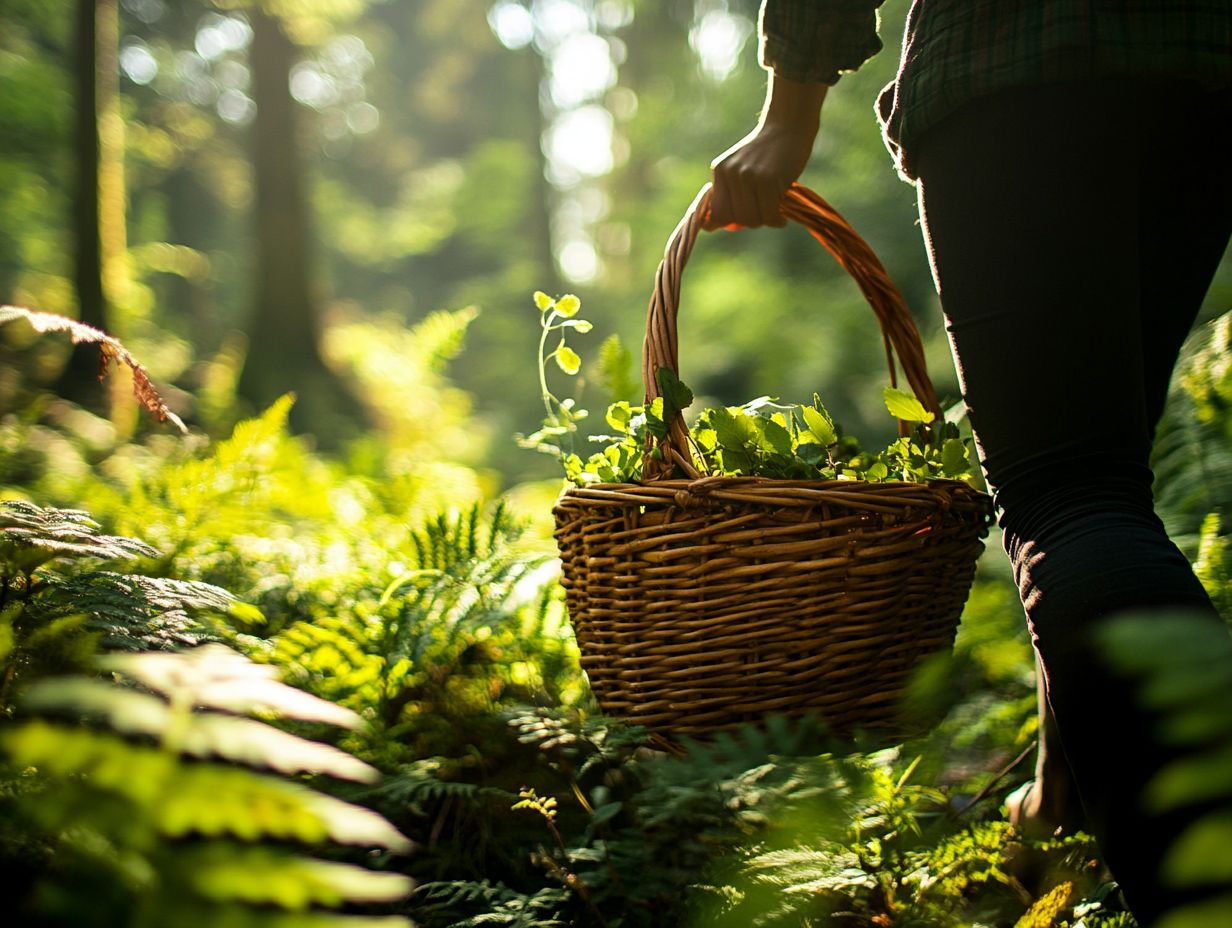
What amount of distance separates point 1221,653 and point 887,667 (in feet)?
3.38

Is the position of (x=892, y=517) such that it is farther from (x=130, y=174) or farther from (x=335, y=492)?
(x=130, y=174)

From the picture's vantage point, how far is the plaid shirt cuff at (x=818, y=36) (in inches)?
56.2

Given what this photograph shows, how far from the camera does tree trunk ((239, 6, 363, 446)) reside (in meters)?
7.14

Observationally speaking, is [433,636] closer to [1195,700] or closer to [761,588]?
[761,588]

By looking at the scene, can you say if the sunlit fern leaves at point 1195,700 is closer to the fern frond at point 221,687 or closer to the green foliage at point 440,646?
the fern frond at point 221,687

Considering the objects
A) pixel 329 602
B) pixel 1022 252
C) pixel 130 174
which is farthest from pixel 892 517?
pixel 130 174

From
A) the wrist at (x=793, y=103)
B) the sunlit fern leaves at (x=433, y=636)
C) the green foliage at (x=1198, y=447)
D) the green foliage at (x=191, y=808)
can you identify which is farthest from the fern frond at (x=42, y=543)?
the green foliage at (x=1198, y=447)

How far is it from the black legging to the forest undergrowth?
0.61ft

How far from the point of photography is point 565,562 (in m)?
1.52

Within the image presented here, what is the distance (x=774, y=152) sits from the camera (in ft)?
5.08

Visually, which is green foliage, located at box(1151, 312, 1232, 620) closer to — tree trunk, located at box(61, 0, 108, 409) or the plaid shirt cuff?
the plaid shirt cuff

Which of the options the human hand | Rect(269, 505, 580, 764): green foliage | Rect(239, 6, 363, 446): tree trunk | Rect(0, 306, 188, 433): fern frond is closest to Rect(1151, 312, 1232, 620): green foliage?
the human hand

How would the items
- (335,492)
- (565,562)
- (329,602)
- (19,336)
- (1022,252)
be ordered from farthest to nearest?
1. (19,336)
2. (335,492)
3. (329,602)
4. (565,562)
5. (1022,252)

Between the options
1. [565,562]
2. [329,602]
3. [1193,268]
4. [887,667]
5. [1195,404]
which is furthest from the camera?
[1195,404]
